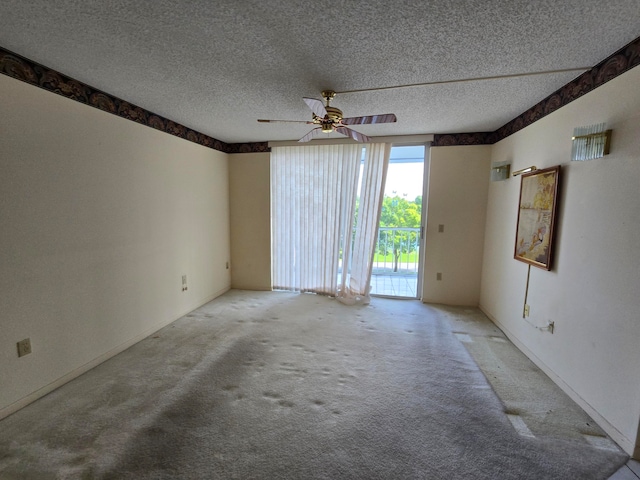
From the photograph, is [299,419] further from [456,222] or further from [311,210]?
[456,222]

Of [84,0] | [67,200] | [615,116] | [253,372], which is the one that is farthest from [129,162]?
[615,116]

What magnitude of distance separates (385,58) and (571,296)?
2103 mm

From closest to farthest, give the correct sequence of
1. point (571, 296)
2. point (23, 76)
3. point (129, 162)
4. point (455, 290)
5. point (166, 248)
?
point (23, 76)
point (571, 296)
point (129, 162)
point (166, 248)
point (455, 290)

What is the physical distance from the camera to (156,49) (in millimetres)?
1647

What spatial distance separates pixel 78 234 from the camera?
212 centimetres

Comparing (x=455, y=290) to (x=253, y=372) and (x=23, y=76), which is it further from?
(x=23, y=76)

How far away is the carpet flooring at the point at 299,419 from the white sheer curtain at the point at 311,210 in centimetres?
149

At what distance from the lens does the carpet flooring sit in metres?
1.43

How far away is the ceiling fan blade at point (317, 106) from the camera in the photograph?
1.78 meters

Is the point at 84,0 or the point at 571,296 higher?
the point at 84,0

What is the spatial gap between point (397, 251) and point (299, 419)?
12.3ft

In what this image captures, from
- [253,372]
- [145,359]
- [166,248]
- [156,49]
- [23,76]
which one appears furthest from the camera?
[166,248]

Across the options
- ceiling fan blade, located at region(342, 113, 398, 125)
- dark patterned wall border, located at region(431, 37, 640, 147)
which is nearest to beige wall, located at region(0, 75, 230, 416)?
ceiling fan blade, located at region(342, 113, 398, 125)

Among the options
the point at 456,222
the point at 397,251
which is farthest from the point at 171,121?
the point at 397,251
